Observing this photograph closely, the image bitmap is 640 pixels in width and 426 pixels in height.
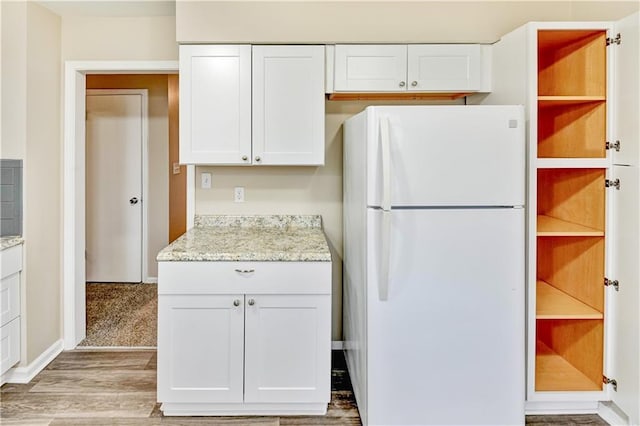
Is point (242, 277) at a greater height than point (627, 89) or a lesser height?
lesser

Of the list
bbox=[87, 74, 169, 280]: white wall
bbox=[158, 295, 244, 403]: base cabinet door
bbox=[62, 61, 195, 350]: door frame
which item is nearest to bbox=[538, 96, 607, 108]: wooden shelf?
bbox=[158, 295, 244, 403]: base cabinet door

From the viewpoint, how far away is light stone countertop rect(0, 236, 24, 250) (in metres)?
2.53

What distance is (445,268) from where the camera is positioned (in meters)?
2.09

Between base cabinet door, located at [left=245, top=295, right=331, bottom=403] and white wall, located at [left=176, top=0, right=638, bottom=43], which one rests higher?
white wall, located at [left=176, top=0, right=638, bottom=43]

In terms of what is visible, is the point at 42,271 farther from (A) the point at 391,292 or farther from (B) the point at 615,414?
(B) the point at 615,414

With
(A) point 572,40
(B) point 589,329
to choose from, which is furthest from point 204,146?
(B) point 589,329

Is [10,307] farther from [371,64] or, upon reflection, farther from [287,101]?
[371,64]

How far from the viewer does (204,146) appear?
106 inches

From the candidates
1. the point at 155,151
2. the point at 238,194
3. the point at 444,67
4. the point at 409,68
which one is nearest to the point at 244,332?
the point at 238,194

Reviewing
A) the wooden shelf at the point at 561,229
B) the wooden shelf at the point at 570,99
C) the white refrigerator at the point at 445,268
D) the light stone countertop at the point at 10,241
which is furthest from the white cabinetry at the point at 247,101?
the wooden shelf at the point at 561,229

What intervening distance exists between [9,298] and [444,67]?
277 centimetres

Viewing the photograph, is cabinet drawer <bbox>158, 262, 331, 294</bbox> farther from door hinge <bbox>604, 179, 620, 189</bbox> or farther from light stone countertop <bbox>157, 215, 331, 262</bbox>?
door hinge <bbox>604, 179, 620, 189</bbox>

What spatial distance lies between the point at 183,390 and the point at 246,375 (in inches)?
12.4

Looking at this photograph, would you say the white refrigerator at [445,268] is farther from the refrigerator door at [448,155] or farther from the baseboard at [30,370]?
the baseboard at [30,370]
